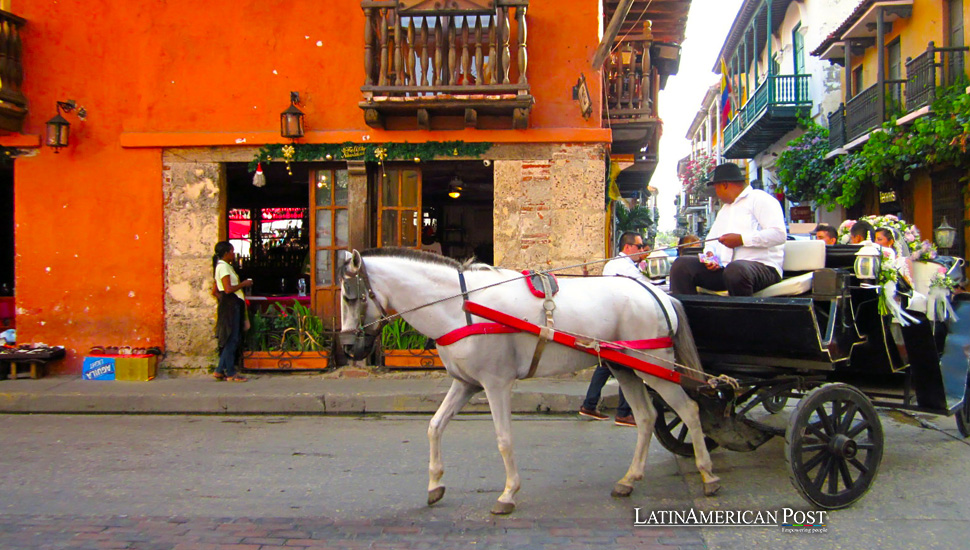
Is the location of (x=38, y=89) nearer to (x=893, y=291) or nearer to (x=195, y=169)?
(x=195, y=169)

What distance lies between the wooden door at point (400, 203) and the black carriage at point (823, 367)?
5320 millimetres

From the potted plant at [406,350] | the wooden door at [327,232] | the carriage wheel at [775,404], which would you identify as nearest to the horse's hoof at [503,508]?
the carriage wheel at [775,404]

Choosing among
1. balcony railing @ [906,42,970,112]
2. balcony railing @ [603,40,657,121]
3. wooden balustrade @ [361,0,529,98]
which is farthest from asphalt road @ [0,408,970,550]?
balcony railing @ [906,42,970,112]

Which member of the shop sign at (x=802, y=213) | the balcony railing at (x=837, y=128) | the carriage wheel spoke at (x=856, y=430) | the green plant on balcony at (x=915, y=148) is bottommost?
the carriage wheel spoke at (x=856, y=430)

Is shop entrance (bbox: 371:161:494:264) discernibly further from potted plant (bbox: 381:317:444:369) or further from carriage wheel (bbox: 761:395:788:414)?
carriage wheel (bbox: 761:395:788:414)

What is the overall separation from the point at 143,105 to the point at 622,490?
27.5 ft

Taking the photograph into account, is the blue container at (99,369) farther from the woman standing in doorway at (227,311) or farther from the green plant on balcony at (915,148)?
the green plant on balcony at (915,148)

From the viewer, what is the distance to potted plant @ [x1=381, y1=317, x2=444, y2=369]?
9328 millimetres

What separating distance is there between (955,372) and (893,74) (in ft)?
48.7

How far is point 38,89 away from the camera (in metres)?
9.46

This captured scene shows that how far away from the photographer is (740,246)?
488 cm

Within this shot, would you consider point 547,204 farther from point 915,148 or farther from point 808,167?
point 808,167

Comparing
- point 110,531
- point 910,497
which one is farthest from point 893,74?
point 110,531

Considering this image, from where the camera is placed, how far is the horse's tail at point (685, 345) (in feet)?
15.3
